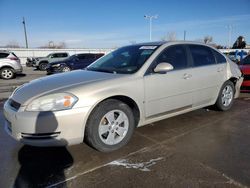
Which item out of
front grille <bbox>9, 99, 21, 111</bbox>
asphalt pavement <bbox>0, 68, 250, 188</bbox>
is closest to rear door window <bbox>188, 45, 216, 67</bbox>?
asphalt pavement <bbox>0, 68, 250, 188</bbox>

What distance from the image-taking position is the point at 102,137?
11.0 ft

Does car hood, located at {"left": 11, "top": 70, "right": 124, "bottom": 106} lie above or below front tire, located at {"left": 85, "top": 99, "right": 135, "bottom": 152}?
above

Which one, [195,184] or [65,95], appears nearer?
[195,184]

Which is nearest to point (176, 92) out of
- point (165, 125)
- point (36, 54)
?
point (165, 125)

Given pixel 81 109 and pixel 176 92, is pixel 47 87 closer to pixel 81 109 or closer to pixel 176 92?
pixel 81 109

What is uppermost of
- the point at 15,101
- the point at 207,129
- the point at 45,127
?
the point at 15,101

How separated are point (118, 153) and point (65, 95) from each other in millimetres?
1119

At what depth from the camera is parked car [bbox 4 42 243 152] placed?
9.82 ft

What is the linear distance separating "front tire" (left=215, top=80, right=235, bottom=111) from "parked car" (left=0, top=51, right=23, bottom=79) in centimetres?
1315

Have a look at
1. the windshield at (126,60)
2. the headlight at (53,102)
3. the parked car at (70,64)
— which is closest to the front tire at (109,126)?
the headlight at (53,102)

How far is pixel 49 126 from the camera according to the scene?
2.93 meters

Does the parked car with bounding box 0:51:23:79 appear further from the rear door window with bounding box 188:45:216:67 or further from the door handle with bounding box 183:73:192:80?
the door handle with bounding box 183:73:192:80

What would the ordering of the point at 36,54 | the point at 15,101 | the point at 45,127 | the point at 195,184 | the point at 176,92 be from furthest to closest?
the point at 36,54 → the point at 176,92 → the point at 15,101 → the point at 45,127 → the point at 195,184

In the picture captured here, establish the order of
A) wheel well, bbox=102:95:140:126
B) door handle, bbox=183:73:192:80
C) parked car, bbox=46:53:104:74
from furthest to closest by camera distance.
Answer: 1. parked car, bbox=46:53:104:74
2. door handle, bbox=183:73:192:80
3. wheel well, bbox=102:95:140:126
